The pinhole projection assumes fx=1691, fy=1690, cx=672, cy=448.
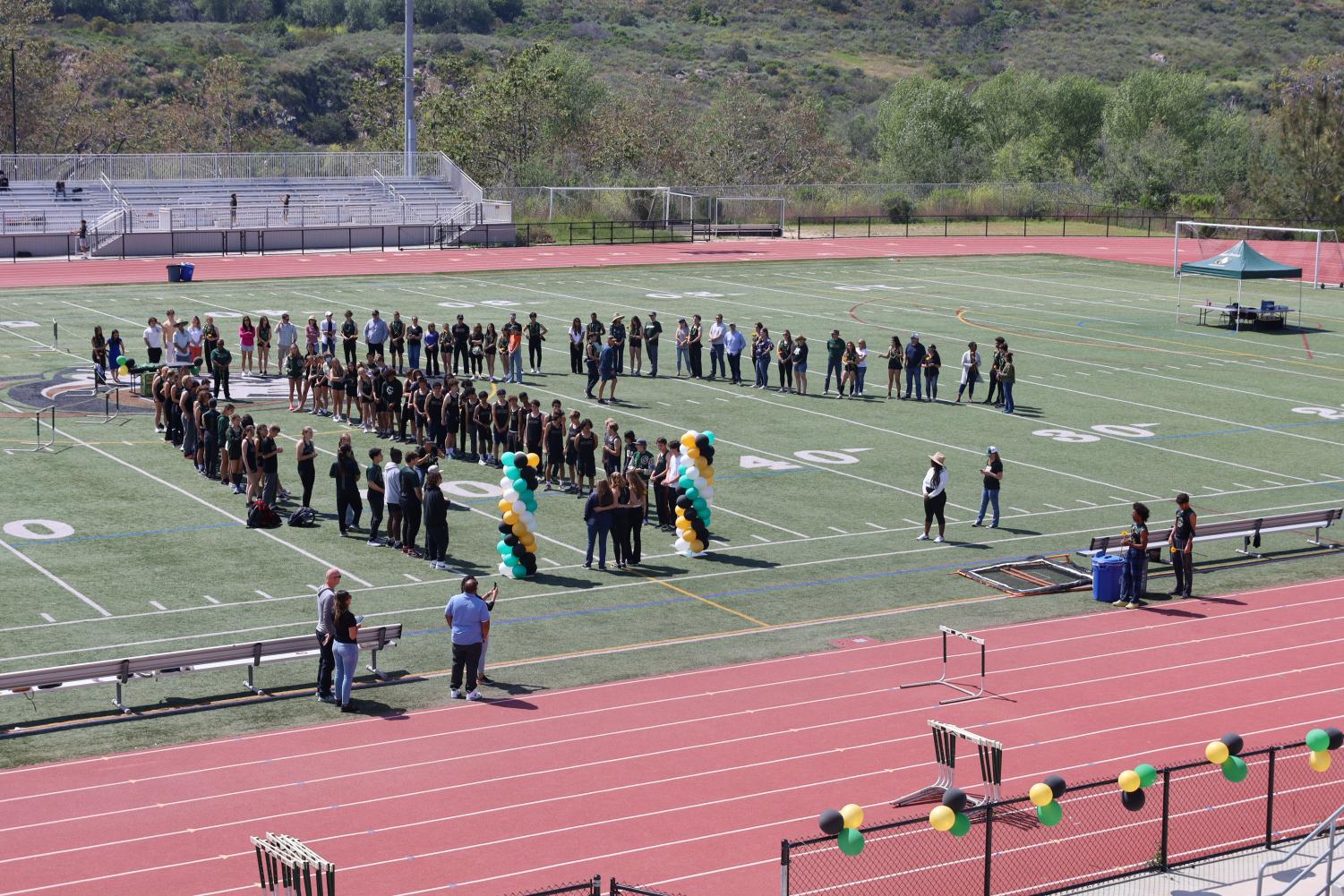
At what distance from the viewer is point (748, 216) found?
87.4m

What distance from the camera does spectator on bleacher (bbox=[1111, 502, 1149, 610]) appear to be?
77.2ft

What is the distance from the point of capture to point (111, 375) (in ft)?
125

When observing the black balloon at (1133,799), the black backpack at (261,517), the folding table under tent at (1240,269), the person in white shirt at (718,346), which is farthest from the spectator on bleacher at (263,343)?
the black balloon at (1133,799)

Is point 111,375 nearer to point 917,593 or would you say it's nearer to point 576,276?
point 917,593

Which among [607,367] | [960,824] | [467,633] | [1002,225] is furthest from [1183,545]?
[1002,225]

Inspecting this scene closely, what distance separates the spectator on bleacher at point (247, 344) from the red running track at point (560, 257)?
64.4ft

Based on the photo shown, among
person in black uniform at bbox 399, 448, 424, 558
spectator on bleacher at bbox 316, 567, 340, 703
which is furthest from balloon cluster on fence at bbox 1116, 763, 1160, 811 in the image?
person in black uniform at bbox 399, 448, 424, 558

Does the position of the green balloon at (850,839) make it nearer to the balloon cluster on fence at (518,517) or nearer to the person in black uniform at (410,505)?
the balloon cluster on fence at (518,517)

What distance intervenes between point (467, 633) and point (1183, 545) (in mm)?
10683

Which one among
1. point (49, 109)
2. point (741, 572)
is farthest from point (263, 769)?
point (49, 109)

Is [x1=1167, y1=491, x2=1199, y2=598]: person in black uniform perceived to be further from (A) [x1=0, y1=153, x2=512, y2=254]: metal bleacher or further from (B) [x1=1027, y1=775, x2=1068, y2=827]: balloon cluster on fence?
(A) [x1=0, y1=153, x2=512, y2=254]: metal bleacher

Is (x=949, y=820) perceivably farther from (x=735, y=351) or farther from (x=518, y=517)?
(x=735, y=351)

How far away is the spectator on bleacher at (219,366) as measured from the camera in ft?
116

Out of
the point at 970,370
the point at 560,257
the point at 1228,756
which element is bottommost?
the point at 1228,756
